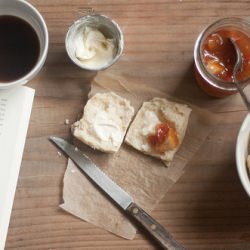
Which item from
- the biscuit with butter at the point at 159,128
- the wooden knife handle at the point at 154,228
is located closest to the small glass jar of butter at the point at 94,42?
the biscuit with butter at the point at 159,128

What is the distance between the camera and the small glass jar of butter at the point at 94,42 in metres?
1.25

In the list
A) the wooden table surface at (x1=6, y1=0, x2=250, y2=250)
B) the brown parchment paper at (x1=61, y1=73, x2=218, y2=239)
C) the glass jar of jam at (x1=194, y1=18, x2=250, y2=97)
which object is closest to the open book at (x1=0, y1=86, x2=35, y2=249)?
the wooden table surface at (x1=6, y1=0, x2=250, y2=250)

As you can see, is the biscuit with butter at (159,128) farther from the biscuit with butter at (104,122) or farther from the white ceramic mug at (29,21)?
the white ceramic mug at (29,21)

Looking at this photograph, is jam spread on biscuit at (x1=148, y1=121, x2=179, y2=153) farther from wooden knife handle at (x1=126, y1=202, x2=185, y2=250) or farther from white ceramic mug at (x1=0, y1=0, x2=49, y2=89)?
white ceramic mug at (x1=0, y1=0, x2=49, y2=89)

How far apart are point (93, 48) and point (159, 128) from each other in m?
0.24

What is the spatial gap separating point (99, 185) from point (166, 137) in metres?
0.19

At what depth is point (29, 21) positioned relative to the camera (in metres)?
1.24

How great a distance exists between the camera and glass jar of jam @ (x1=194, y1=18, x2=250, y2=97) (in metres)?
1.20

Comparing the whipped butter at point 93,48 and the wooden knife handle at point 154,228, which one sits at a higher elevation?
the whipped butter at point 93,48

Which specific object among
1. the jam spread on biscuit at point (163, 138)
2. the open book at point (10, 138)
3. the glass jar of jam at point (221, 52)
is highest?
the glass jar of jam at point (221, 52)

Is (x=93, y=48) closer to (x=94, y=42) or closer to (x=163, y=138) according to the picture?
(x=94, y=42)

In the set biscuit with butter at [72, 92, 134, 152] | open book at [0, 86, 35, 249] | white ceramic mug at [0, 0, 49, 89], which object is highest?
white ceramic mug at [0, 0, 49, 89]

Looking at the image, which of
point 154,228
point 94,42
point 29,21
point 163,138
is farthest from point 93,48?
point 154,228

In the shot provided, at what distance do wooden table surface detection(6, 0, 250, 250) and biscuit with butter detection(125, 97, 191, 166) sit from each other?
0.15 feet
